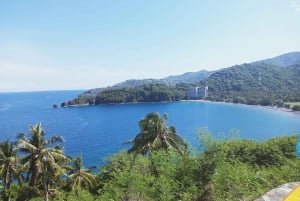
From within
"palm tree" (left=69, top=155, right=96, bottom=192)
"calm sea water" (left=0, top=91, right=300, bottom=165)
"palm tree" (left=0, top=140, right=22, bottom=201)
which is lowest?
"calm sea water" (left=0, top=91, right=300, bottom=165)

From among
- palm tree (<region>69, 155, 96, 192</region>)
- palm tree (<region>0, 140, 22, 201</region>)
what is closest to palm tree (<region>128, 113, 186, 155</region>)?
palm tree (<region>69, 155, 96, 192</region>)

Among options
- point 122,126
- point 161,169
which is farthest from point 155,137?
point 122,126

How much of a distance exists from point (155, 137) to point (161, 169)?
788cm

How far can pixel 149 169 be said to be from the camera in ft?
78.2

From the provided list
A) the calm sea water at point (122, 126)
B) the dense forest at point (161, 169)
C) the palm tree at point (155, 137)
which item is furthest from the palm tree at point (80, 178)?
the calm sea water at point (122, 126)

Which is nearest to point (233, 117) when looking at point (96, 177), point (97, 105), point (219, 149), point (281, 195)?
point (97, 105)

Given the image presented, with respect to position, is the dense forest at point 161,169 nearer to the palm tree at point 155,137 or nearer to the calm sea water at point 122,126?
the palm tree at point 155,137

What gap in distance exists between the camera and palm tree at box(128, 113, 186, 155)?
2853 centimetres

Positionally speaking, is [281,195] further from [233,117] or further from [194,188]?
[233,117]

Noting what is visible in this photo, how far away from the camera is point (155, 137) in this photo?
94.3ft

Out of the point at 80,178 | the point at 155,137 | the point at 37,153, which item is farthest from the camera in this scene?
the point at 80,178

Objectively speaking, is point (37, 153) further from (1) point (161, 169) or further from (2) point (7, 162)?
(1) point (161, 169)

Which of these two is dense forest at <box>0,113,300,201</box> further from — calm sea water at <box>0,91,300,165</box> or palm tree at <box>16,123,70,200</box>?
calm sea water at <box>0,91,300,165</box>

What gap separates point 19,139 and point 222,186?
16.2 meters
